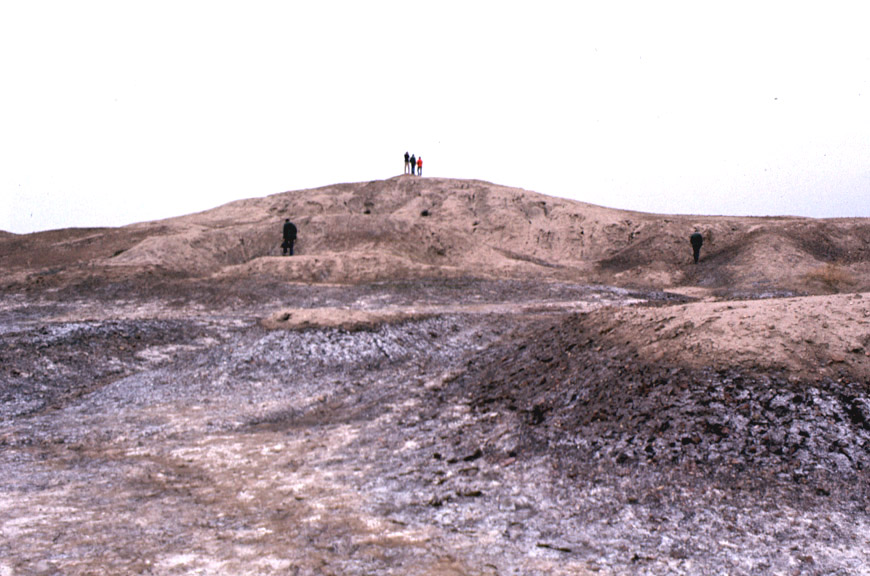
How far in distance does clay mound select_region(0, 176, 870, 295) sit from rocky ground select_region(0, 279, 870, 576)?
13432mm

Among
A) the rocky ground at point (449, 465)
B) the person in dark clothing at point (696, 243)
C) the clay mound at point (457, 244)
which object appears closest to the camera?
the rocky ground at point (449, 465)

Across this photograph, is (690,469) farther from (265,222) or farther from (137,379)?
(265,222)

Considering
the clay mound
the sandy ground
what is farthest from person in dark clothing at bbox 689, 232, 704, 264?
the sandy ground

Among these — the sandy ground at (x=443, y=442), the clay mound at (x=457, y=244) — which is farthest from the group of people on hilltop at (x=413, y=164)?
the sandy ground at (x=443, y=442)

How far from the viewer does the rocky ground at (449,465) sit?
4578 millimetres

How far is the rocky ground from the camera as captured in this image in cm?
458

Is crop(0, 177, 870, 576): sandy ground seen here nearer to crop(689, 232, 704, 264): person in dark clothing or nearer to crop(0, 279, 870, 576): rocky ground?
crop(0, 279, 870, 576): rocky ground

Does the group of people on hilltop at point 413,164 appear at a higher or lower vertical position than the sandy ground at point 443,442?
higher

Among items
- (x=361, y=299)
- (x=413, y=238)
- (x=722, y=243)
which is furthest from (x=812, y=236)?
(x=361, y=299)

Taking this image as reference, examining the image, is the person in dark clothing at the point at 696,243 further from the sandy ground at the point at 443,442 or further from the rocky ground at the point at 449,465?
the rocky ground at the point at 449,465

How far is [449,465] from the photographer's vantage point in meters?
6.67

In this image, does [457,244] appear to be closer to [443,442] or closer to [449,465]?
[443,442]

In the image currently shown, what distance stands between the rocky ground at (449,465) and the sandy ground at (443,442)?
3 centimetres

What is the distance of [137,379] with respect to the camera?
468 inches
